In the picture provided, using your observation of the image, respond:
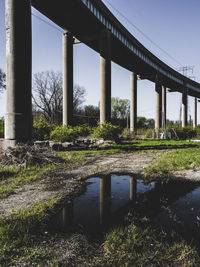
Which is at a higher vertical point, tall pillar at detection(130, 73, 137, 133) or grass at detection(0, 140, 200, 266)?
tall pillar at detection(130, 73, 137, 133)

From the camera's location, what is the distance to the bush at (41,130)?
40.7 feet

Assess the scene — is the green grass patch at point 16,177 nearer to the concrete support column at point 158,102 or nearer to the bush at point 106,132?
the bush at point 106,132

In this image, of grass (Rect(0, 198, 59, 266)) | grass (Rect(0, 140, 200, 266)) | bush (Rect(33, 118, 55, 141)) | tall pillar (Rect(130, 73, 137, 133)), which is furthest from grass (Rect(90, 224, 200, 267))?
tall pillar (Rect(130, 73, 137, 133))

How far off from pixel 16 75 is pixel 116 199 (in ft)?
24.1

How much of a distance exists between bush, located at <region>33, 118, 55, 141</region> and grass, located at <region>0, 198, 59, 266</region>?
9.35 m

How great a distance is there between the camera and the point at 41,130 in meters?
12.7

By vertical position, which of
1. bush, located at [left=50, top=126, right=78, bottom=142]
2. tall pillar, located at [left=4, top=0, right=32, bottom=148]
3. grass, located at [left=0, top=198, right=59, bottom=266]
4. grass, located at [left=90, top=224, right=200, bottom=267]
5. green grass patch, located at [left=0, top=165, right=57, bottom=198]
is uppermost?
tall pillar, located at [left=4, top=0, right=32, bottom=148]

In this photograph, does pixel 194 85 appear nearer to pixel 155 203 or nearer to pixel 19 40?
pixel 19 40

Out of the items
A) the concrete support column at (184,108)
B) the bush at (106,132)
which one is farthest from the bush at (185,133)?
the concrete support column at (184,108)

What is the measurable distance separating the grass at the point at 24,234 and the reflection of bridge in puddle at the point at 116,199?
0.30 m

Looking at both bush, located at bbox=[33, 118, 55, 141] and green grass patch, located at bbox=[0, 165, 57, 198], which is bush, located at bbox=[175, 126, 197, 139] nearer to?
bush, located at bbox=[33, 118, 55, 141]

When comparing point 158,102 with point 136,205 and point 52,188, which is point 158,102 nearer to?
point 52,188

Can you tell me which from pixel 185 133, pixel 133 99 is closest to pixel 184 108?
pixel 133 99

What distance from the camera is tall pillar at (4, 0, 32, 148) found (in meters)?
8.79
